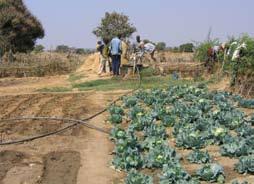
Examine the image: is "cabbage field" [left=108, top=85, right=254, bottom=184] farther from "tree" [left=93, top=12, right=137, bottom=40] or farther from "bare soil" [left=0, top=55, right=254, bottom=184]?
"tree" [left=93, top=12, right=137, bottom=40]

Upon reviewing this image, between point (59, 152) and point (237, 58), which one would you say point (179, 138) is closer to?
point (59, 152)

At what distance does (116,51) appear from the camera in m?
19.8

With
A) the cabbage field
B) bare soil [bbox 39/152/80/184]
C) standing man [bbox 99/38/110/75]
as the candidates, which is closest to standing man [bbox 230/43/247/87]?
the cabbage field

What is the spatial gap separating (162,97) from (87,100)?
98.1 inches

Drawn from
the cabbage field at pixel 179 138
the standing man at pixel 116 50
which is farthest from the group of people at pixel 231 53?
the standing man at pixel 116 50

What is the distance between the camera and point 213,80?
1881 centimetres

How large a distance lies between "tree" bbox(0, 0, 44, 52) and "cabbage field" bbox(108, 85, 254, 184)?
22212 millimetres

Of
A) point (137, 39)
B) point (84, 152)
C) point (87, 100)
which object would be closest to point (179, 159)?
point (84, 152)

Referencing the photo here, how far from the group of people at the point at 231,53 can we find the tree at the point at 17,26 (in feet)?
54.3

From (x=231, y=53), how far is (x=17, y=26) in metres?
20.0

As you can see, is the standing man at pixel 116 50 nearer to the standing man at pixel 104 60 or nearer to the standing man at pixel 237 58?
the standing man at pixel 104 60

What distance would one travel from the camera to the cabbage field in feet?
23.3

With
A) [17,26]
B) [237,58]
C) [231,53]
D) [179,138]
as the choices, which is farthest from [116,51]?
[17,26]

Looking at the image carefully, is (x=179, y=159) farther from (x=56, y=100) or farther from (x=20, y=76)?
(x=20, y=76)
